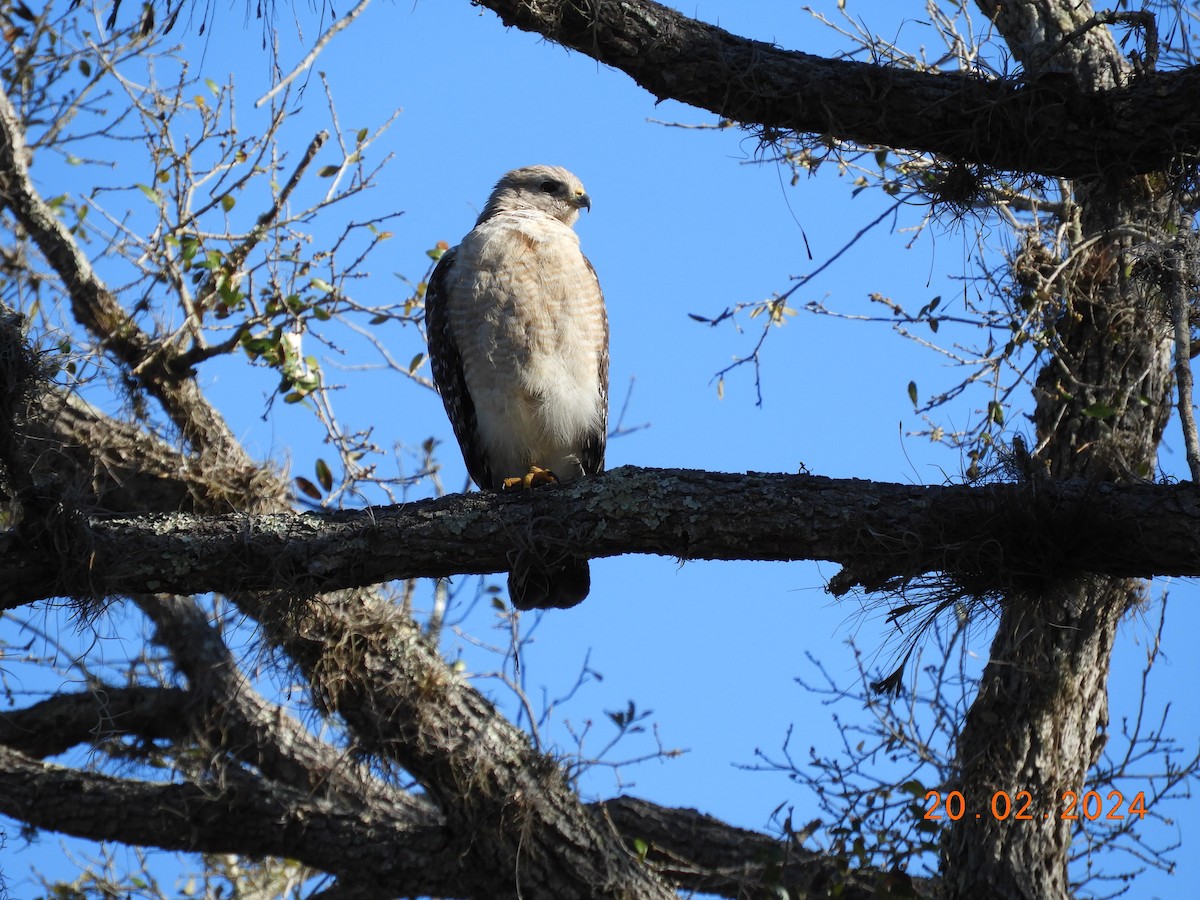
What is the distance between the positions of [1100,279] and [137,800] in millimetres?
4413

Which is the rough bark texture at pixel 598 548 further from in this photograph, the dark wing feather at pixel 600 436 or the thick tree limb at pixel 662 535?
the dark wing feather at pixel 600 436

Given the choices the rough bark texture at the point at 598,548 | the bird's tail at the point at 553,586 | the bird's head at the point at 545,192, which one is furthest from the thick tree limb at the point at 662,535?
the bird's head at the point at 545,192

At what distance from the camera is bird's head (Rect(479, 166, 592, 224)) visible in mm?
5629

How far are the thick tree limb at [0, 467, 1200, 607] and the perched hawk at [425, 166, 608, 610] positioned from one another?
1.31 m

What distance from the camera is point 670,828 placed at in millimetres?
5246

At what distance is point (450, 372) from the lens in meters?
5.00

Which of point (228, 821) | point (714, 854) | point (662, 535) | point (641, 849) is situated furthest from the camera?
point (714, 854)

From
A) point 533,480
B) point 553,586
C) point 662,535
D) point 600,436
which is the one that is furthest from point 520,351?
point 662,535

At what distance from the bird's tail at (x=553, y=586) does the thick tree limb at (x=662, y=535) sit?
11.0 inches

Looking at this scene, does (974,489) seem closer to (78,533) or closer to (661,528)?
(661,528)

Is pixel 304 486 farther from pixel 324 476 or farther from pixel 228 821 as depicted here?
pixel 228 821

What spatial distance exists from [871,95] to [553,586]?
1.83 metres

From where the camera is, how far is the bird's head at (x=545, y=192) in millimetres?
5629

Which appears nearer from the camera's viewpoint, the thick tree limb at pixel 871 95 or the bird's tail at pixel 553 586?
the thick tree limb at pixel 871 95
